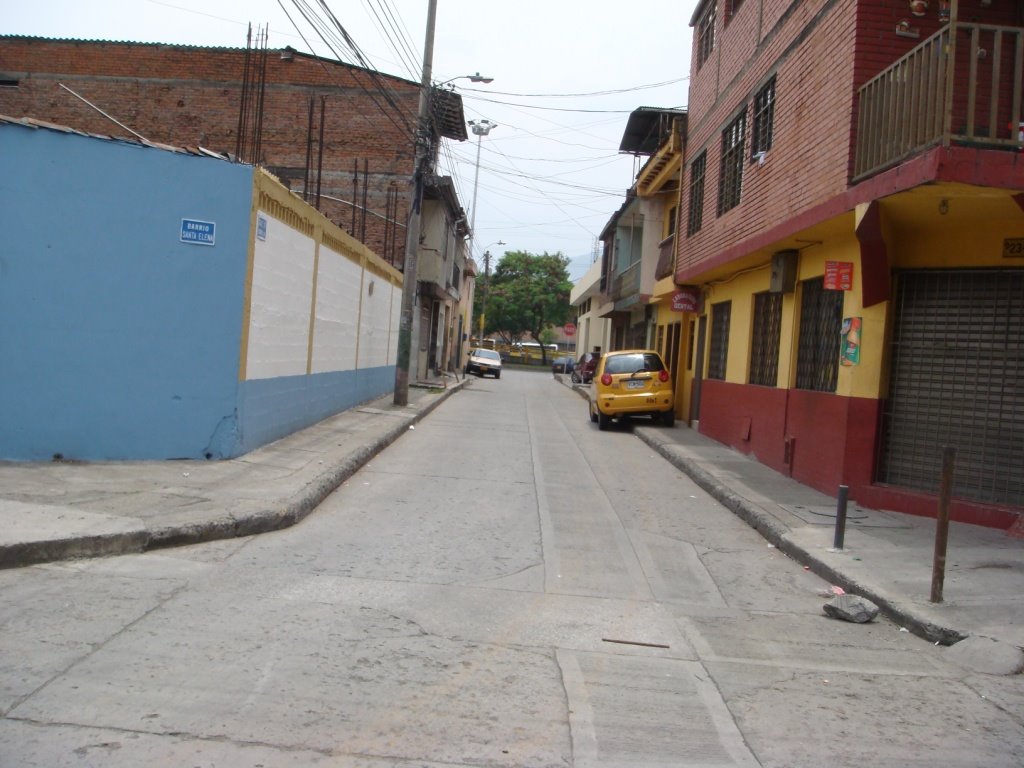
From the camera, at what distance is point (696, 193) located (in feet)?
67.0

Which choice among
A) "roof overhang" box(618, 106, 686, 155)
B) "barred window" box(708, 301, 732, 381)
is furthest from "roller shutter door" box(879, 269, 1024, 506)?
"roof overhang" box(618, 106, 686, 155)

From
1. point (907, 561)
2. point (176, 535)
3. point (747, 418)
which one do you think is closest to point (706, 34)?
point (747, 418)

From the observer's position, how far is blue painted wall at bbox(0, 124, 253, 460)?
10156 mm

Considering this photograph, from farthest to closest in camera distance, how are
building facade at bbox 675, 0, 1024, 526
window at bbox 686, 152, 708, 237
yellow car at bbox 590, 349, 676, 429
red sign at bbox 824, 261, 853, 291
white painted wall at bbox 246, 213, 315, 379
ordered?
yellow car at bbox 590, 349, 676, 429 → window at bbox 686, 152, 708, 237 → white painted wall at bbox 246, 213, 315, 379 → red sign at bbox 824, 261, 853, 291 → building facade at bbox 675, 0, 1024, 526

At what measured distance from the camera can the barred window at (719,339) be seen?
60.7ft

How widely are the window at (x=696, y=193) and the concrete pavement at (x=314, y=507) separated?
8.52 meters

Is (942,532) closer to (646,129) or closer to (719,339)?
(719,339)

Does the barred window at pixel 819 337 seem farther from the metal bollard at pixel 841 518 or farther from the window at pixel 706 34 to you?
the window at pixel 706 34

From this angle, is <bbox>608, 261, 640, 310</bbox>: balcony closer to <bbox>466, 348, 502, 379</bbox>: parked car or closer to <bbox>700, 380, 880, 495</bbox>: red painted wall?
<bbox>700, 380, 880, 495</bbox>: red painted wall

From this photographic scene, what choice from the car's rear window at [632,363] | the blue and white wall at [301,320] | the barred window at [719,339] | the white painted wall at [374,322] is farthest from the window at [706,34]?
the white painted wall at [374,322]

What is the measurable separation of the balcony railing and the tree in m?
71.1

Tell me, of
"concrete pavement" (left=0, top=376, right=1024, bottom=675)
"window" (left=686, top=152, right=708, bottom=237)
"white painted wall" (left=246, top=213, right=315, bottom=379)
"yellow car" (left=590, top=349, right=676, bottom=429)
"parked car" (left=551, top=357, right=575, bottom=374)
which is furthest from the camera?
"parked car" (left=551, top=357, right=575, bottom=374)

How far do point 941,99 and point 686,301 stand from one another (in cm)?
1243

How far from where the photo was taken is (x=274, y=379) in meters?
12.6
